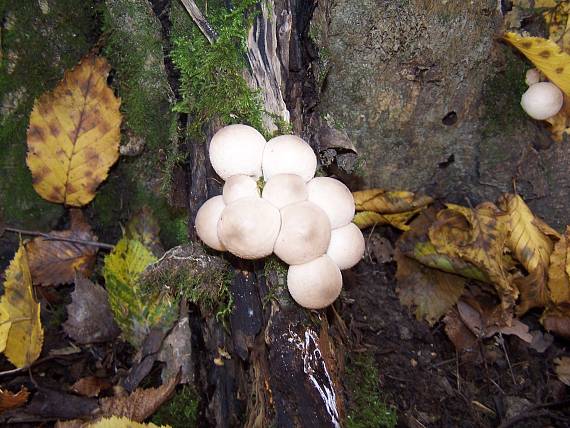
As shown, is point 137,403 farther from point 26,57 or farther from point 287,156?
point 26,57

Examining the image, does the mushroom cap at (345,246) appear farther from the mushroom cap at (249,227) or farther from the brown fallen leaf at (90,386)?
the brown fallen leaf at (90,386)

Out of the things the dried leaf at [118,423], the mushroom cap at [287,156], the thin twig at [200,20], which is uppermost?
the thin twig at [200,20]

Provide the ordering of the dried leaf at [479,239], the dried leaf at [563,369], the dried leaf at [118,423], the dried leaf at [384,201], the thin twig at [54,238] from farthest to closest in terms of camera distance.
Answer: the dried leaf at [384,201] → the dried leaf at [563,369] → the dried leaf at [479,239] → the thin twig at [54,238] → the dried leaf at [118,423]

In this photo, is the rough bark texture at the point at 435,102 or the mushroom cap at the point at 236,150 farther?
the rough bark texture at the point at 435,102

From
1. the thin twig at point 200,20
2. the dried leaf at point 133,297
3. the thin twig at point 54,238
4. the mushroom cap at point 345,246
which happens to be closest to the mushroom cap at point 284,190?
the mushroom cap at point 345,246

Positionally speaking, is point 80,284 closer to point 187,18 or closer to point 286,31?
point 187,18

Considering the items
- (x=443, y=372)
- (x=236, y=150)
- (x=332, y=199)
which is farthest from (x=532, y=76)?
(x=236, y=150)

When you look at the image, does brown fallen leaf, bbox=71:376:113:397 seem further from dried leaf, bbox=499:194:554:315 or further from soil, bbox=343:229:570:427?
dried leaf, bbox=499:194:554:315
